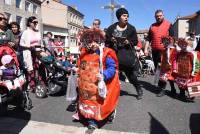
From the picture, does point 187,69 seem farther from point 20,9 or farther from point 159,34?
point 20,9

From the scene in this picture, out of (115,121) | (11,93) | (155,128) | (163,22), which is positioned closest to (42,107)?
(11,93)

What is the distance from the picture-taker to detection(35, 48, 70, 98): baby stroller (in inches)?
341

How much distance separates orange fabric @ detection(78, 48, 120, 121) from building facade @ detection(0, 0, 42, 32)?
3824 cm

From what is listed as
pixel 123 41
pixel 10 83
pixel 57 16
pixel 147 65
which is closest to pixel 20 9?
pixel 57 16

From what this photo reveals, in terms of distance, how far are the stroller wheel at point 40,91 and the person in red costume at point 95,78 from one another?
2.68 metres

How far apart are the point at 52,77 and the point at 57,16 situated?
6616cm

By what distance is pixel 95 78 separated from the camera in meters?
5.91

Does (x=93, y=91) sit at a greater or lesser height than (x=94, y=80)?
lesser

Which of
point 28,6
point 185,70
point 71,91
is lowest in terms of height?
point 71,91

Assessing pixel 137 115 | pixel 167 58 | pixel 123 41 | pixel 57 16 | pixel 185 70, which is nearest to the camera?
pixel 137 115

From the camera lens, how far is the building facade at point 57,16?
70875mm

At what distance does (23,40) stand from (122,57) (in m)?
2.40

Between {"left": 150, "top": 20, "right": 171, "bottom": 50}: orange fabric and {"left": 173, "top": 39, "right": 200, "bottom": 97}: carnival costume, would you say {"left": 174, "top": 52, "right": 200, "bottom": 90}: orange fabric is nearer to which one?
{"left": 173, "top": 39, "right": 200, "bottom": 97}: carnival costume

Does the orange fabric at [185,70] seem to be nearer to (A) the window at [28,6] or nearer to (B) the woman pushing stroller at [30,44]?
(B) the woman pushing stroller at [30,44]
